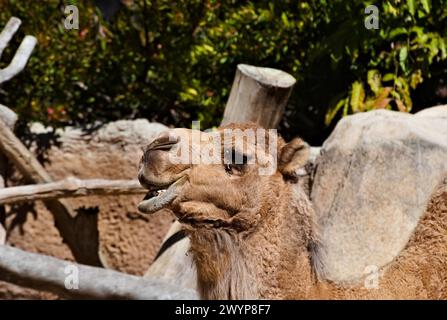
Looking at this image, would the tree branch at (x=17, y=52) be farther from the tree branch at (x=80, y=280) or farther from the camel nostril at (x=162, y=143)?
the camel nostril at (x=162, y=143)

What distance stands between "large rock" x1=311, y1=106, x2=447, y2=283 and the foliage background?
3.68ft

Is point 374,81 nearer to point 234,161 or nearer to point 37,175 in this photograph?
point 37,175

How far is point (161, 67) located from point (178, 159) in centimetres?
344

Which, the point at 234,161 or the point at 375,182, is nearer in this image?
the point at 234,161

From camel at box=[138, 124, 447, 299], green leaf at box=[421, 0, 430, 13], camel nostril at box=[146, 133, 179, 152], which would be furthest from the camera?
green leaf at box=[421, 0, 430, 13]

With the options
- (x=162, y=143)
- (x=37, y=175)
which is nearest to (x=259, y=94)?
(x=37, y=175)

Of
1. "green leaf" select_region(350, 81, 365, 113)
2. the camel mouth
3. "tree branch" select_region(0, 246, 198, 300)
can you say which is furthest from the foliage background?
the camel mouth

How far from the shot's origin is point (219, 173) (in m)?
3.68

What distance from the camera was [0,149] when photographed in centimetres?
609

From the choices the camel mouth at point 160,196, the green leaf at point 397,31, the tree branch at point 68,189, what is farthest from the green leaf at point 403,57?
the camel mouth at point 160,196

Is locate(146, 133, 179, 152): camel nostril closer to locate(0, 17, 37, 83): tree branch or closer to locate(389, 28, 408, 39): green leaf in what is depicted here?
locate(0, 17, 37, 83): tree branch

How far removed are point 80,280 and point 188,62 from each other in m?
2.56

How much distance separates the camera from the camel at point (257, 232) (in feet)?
12.1

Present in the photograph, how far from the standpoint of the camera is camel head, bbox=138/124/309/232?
3.48 m
